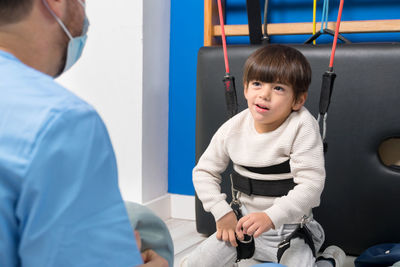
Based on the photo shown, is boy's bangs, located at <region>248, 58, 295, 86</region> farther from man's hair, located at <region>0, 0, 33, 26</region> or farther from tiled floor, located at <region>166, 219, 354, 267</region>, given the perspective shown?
man's hair, located at <region>0, 0, 33, 26</region>

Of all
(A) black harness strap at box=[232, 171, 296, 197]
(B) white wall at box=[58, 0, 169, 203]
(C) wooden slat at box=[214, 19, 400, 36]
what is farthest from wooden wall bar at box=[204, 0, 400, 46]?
(A) black harness strap at box=[232, 171, 296, 197]

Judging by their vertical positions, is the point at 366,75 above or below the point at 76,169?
below

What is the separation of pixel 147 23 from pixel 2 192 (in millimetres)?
1381

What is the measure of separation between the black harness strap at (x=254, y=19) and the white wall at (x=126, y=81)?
0.39 meters

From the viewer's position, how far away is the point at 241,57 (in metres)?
1.51

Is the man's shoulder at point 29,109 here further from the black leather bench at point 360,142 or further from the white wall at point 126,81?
the white wall at point 126,81

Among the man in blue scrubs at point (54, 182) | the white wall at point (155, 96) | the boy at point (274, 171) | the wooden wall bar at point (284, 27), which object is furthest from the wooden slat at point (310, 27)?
the man in blue scrubs at point (54, 182)

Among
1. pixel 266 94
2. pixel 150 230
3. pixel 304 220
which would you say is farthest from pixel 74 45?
pixel 304 220

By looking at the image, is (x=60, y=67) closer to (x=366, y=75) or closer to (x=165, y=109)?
(x=366, y=75)

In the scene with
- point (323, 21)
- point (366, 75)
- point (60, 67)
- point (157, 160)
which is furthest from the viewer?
point (157, 160)

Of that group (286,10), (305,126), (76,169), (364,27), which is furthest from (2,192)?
(286,10)

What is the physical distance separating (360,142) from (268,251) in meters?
0.45

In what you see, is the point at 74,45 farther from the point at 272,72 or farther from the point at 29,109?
the point at 272,72

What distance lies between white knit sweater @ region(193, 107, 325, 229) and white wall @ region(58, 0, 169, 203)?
50cm
